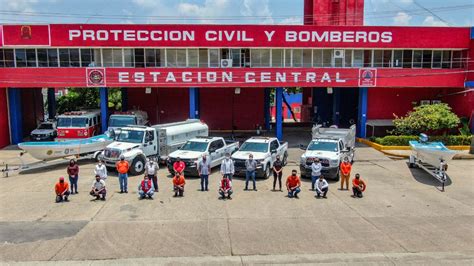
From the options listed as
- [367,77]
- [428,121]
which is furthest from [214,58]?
[428,121]

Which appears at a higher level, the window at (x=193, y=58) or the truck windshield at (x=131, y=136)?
the window at (x=193, y=58)

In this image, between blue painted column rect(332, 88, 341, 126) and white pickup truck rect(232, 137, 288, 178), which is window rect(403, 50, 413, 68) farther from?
white pickup truck rect(232, 137, 288, 178)

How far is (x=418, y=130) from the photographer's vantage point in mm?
28328

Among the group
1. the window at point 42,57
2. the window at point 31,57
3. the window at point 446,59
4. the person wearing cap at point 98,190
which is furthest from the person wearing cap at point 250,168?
the window at point 446,59

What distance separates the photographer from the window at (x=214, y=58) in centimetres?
2956

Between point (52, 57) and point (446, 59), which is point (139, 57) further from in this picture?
point (446, 59)

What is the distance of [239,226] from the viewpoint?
12328mm

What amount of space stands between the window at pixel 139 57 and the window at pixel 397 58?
19.1 meters

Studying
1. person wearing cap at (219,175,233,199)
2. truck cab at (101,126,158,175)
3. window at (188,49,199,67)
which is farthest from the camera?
window at (188,49,199,67)

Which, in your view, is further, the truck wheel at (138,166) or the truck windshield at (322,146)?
the truck windshield at (322,146)

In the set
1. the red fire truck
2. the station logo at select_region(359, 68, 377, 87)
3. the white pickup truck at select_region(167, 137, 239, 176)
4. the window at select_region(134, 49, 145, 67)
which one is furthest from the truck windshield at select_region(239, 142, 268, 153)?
the window at select_region(134, 49, 145, 67)

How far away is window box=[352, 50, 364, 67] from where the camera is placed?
30234 mm

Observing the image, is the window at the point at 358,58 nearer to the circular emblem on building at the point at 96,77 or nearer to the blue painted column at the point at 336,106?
the blue painted column at the point at 336,106

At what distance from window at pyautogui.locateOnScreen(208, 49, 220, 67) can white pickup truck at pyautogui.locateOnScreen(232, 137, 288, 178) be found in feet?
34.8
